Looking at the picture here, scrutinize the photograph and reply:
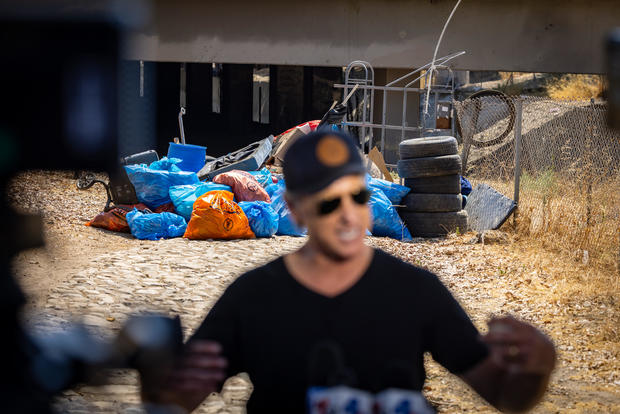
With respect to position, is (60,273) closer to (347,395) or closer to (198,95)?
(347,395)

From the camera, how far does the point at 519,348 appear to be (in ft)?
6.42

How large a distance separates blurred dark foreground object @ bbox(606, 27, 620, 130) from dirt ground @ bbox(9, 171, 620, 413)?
10.8 ft

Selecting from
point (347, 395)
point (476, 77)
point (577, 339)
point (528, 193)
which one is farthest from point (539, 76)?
point (347, 395)

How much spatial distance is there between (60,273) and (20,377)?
256 inches

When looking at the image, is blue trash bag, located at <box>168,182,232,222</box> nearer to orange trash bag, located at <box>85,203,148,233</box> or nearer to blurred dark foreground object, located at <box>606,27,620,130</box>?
orange trash bag, located at <box>85,203,148,233</box>

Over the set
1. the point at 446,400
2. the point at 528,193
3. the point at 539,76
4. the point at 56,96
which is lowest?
the point at 446,400

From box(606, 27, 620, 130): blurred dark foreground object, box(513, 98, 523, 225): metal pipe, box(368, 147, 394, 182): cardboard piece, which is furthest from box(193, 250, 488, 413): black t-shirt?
box(368, 147, 394, 182): cardboard piece

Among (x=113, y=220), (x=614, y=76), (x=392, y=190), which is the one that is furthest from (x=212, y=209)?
(x=614, y=76)

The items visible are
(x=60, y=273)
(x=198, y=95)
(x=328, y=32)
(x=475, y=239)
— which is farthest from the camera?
(x=198, y=95)

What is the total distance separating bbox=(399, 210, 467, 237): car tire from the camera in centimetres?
1122

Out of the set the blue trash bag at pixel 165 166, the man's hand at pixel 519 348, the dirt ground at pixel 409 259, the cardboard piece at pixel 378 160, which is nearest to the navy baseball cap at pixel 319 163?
the man's hand at pixel 519 348

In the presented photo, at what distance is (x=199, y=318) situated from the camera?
254 inches

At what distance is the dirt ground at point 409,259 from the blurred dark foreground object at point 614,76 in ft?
10.8

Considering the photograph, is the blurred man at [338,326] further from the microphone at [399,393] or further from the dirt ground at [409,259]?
the dirt ground at [409,259]
